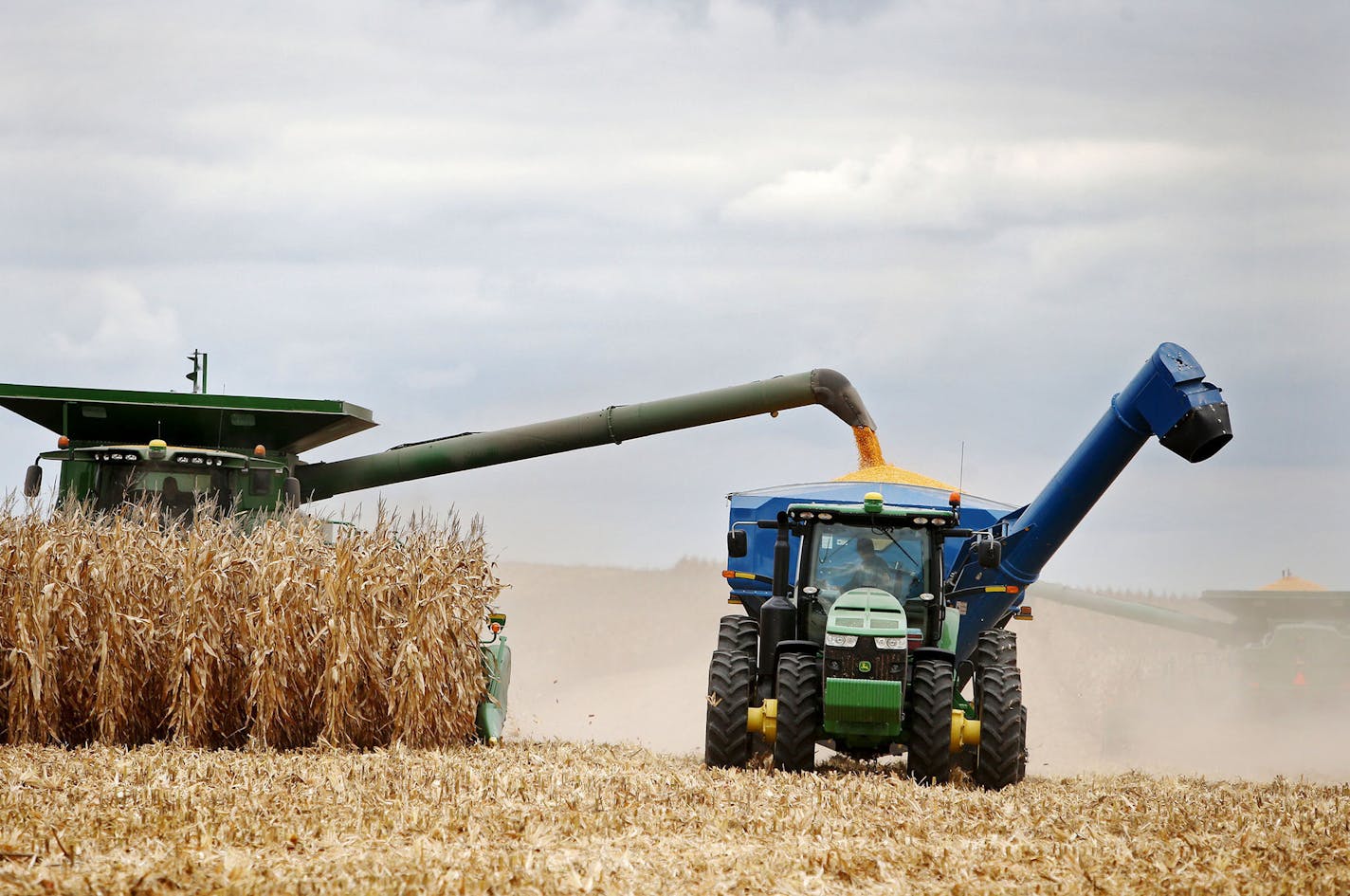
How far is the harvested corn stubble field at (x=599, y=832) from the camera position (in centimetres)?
657

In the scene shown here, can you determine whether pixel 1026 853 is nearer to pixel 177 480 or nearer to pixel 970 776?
pixel 970 776

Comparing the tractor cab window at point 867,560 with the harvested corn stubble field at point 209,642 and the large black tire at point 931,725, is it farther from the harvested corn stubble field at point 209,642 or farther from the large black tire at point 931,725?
the harvested corn stubble field at point 209,642

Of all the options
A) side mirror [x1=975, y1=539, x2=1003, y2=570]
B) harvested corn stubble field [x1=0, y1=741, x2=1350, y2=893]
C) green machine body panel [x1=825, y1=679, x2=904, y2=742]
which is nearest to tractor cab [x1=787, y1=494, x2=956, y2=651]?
side mirror [x1=975, y1=539, x2=1003, y2=570]

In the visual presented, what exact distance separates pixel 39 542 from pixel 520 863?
21.5 ft

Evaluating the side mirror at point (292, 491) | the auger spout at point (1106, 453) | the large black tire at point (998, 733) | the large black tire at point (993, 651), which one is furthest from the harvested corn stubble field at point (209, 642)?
the auger spout at point (1106, 453)

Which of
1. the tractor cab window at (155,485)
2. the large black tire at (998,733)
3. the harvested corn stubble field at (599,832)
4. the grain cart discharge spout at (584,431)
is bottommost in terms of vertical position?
the harvested corn stubble field at (599,832)

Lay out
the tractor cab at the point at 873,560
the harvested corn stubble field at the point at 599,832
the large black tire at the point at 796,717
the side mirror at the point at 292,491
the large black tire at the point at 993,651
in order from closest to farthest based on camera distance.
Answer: the harvested corn stubble field at the point at 599,832, the large black tire at the point at 796,717, the tractor cab at the point at 873,560, the large black tire at the point at 993,651, the side mirror at the point at 292,491

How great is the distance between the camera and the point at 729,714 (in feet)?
35.7

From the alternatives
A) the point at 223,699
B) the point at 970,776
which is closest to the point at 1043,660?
the point at 970,776

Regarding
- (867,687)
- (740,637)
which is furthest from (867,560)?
(867,687)

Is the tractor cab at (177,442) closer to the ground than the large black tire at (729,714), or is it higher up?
higher up

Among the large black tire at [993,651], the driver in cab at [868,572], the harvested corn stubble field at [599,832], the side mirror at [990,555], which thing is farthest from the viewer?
the large black tire at [993,651]

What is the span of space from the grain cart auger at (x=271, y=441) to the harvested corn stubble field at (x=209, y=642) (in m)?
0.93

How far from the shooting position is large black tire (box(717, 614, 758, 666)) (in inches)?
452
